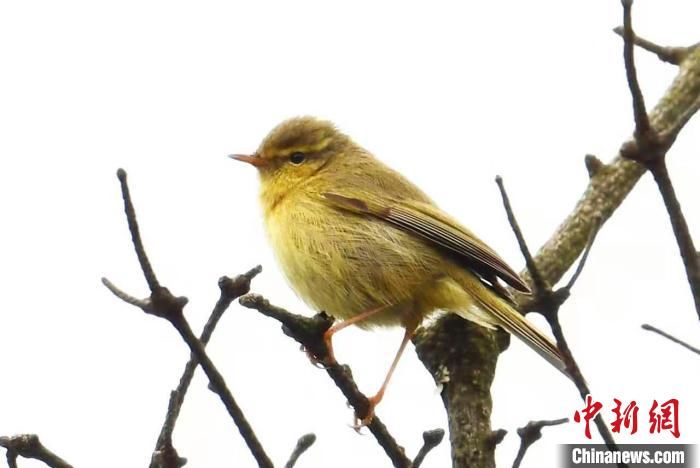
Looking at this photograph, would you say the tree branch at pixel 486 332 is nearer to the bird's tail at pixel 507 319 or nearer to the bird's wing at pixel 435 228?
the bird's tail at pixel 507 319

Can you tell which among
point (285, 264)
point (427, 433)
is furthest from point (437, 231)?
point (427, 433)

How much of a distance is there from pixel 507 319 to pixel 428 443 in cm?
187

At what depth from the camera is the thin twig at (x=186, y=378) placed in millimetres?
2684

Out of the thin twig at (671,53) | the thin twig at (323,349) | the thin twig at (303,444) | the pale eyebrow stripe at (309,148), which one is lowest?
the thin twig at (303,444)

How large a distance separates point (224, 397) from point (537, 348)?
2.44 m

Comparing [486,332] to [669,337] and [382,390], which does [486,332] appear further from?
[669,337]

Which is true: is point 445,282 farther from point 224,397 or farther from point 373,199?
point 224,397

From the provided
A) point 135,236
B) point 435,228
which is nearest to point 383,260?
point 435,228

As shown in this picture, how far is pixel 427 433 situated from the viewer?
3.34m

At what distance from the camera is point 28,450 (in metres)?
2.81

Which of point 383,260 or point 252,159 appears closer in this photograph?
point 383,260

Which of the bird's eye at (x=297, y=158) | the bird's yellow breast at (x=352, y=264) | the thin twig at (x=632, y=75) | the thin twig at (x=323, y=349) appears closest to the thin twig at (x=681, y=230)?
the thin twig at (x=632, y=75)

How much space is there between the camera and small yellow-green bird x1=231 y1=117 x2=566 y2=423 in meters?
5.34

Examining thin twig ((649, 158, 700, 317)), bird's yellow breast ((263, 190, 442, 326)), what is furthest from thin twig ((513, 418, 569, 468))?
bird's yellow breast ((263, 190, 442, 326))
